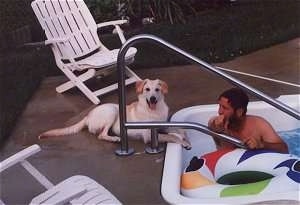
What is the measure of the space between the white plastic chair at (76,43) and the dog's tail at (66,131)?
666 millimetres

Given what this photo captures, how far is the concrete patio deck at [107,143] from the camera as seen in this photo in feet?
11.3

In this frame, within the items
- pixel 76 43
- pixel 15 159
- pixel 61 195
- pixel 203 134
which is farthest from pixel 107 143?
pixel 76 43

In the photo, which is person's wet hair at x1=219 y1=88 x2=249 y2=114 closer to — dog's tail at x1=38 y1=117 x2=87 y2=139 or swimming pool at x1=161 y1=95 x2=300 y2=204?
swimming pool at x1=161 y1=95 x2=300 y2=204

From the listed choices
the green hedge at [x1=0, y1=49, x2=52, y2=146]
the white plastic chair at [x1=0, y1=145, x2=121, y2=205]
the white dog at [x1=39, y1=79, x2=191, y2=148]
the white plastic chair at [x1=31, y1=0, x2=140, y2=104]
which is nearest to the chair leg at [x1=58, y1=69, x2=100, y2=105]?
the white plastic chair at [x1=31, y1=0, x2=140, y2=104]

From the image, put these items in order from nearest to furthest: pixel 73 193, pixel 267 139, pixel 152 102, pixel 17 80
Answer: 1. pixel 73 193
2. pixel 267 139
3. pixel 152 102
4. pixel 17 80

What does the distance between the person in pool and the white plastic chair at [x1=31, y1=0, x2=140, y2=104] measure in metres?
1.65

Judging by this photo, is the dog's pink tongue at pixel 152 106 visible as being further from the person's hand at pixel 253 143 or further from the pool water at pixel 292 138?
the pool water at pixel 292 138

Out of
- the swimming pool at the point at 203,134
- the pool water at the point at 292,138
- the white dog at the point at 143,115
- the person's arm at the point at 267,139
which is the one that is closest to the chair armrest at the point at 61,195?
the swimming pool at the point at 203,134

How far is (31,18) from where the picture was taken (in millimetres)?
8398

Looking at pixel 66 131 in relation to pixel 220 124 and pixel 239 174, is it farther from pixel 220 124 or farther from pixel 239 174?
pixel 239 174

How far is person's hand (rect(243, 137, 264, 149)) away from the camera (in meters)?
3.63

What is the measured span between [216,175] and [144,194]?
0.58 m

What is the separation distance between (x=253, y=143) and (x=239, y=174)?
0.78 feet

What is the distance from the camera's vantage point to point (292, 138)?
4250mm
